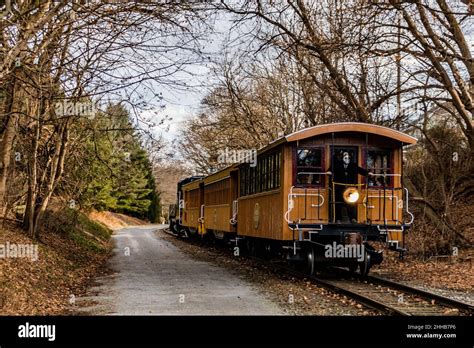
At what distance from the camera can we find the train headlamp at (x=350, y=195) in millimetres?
14477

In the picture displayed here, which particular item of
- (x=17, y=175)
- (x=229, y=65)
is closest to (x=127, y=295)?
(x=17, y=175)

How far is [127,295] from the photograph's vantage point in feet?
40.7

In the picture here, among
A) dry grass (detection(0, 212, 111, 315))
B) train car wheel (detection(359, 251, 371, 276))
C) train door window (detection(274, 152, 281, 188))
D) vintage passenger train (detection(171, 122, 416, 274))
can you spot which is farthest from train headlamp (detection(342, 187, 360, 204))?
dry grass (detection(0, 212, 111, 315))

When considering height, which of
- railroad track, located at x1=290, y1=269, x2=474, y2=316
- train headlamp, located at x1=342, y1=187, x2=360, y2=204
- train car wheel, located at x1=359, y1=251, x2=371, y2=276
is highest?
train headlamp, located at x1=342, y1=187, x2=360, y2=204

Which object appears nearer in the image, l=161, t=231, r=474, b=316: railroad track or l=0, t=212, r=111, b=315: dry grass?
l=161, t=231, r=474, b=316: railroad track

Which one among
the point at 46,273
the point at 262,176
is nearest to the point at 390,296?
the point at 262,176

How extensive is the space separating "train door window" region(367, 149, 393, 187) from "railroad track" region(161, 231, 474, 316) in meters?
2.25

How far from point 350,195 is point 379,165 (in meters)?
1.34

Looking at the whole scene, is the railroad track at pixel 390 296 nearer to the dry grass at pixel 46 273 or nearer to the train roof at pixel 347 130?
the train roof at pixel 347 130

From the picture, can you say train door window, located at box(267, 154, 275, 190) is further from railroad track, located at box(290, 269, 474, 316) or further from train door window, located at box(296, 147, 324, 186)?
railroad track, located at box(290, 269, 474, 316)

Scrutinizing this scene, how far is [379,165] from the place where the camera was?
15.3 m

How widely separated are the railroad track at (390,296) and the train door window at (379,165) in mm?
2251

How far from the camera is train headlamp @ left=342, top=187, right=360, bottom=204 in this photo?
1448 cm

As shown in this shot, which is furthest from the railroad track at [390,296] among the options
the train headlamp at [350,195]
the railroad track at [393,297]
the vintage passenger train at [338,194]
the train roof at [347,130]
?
the train roof at [347,130]
